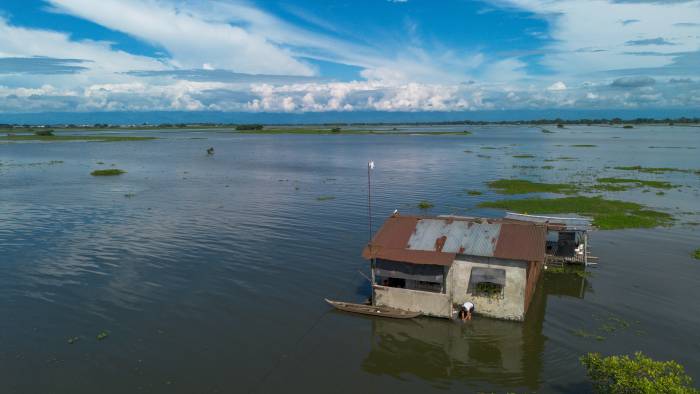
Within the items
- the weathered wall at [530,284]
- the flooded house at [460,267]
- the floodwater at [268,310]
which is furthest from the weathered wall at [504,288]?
the weathered wall at [530,284]

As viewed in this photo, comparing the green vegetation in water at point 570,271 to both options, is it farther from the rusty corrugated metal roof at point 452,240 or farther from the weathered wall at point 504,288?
the weathered wall at point 504,288

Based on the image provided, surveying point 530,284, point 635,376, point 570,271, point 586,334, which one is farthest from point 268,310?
point 570,271

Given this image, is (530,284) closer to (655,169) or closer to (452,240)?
(452,240)

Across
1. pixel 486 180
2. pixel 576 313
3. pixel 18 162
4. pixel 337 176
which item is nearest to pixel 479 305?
pixel 576 313

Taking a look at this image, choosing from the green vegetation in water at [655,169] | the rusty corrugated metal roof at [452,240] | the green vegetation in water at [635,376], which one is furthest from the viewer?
the green vegetation in water at [655,169]

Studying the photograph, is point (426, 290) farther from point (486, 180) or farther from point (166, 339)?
point (486, 180)

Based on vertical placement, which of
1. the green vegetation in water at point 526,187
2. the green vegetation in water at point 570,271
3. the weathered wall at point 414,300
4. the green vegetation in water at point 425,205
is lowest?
the green vegetation in water at point 570,271

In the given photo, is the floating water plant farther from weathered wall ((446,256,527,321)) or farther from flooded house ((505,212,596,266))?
weathered wall ((446,256,527,321))
